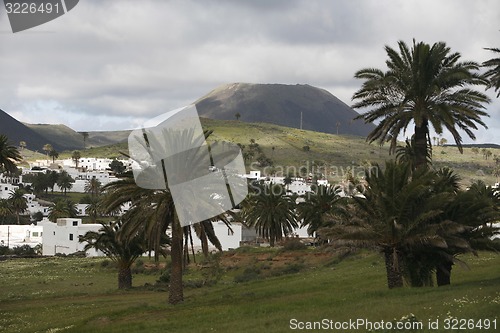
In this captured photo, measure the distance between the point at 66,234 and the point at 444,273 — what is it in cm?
7791

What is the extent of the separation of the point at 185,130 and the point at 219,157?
5.82ft

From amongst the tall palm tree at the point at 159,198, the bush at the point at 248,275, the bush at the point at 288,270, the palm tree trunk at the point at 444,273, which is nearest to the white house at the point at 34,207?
the bush at the point at 248,275

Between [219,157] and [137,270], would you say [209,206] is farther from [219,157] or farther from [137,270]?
[137,270]

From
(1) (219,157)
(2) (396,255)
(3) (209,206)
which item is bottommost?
(2) (396,255)

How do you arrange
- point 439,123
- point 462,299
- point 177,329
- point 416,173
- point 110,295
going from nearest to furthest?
point 462,299
point 177,329
point 416,173
point 439,123
point 110,295

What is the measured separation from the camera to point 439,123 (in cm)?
2820

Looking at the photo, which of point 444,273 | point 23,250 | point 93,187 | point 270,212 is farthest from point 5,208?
point 444,273

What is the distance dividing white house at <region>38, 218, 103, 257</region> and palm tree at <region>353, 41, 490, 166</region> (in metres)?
68.6

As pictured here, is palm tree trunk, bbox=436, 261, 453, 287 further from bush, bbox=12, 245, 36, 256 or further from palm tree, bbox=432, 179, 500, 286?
bush, bbox=12, 245, 36, 256

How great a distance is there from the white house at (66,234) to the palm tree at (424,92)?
68632 mm

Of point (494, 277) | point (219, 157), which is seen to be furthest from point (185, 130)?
point (494, 277)

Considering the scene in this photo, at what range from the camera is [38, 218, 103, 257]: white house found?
91.8m

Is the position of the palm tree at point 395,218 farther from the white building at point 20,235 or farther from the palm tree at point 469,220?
the white building at point 20,235

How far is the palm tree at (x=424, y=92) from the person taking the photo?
93.1 ft
